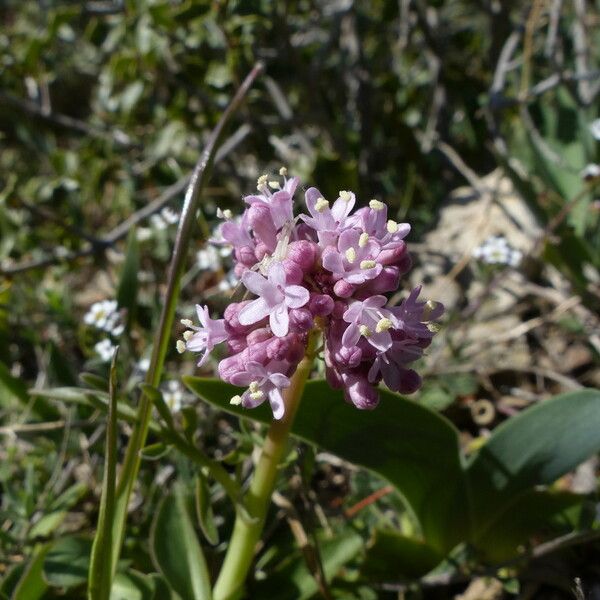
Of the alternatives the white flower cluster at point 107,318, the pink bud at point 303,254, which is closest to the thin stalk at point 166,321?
the pink bud at point 303,254

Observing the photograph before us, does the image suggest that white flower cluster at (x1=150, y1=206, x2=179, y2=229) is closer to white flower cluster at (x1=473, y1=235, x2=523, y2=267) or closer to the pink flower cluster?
white flower cluster at (x1=473, y1=235, x2=523, y2=267)

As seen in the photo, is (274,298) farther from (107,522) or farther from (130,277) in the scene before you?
(130,277)

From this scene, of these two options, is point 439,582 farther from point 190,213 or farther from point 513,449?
point 190,213

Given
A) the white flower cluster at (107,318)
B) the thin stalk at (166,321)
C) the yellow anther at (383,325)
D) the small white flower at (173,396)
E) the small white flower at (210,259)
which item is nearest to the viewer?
the yellow anther at (383,325)

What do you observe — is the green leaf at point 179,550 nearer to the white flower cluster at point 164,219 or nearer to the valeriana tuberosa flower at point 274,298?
the valeriana tuberosa flower at point 274,298

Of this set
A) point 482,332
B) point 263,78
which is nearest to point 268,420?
point 482,332

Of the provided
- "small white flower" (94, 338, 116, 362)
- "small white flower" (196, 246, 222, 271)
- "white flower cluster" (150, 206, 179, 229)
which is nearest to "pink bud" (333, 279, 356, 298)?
"small white flower" (94, 338, 116, 362)

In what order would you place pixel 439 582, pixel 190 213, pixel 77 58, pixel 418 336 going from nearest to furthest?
1. pixel 418 336
2. pixel 190 213
3. pixel 439 582
4. pixel 77 58

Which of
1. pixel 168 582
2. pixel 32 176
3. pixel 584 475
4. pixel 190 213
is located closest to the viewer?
pixel 190 213

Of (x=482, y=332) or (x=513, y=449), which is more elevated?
(x=513, y=449)
